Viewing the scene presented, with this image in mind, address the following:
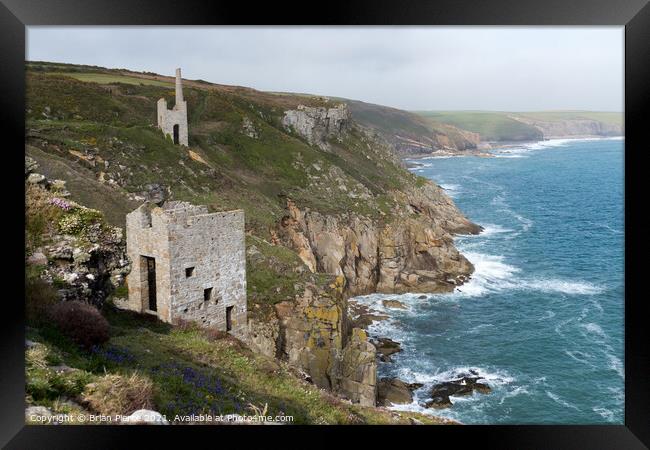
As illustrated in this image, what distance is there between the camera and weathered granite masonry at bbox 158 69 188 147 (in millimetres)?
38312

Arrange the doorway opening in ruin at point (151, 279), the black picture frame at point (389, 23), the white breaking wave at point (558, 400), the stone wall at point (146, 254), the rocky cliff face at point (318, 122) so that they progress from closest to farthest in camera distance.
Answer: the black picture frame at point (389, 23), the stone wall at point (146, 254), the doorway opening in ruin at point (151, 279), the white breaking wave at point (558, 400), the rocky cliff face at point (318, 122)

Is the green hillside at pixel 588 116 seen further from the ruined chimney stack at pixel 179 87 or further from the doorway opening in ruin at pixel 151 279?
the doorway opening in ruin at pixel 151 279

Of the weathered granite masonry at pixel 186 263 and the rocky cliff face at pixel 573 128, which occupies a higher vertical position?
the rocky cliff face at pixel 573 128

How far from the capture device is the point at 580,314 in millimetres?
34250

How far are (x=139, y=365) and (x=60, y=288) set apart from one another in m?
2.04

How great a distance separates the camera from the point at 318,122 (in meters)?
58.5

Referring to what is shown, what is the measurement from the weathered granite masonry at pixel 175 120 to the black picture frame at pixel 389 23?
29397mm

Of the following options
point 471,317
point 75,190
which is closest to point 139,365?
point 75,190

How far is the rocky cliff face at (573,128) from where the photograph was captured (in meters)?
65.6

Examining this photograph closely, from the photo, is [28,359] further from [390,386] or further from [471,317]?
Result: [471,317]

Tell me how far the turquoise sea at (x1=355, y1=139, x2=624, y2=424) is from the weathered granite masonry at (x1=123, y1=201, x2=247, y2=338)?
40.3ft

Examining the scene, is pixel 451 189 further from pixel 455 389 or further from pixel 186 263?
pixel 186 263

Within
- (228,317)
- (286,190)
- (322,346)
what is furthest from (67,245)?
(286,190)

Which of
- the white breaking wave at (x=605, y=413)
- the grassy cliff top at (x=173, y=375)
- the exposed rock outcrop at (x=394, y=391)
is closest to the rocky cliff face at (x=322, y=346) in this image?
the exposed rock outcrop at (x=394, y=391)
